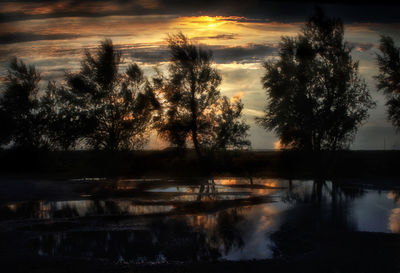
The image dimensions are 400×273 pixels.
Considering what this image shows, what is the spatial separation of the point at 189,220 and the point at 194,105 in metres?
19.6

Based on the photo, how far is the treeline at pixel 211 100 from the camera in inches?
1223

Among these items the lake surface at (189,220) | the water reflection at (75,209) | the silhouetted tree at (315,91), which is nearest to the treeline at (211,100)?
the silhouetted tree at (315,91)

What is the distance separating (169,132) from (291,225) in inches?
816

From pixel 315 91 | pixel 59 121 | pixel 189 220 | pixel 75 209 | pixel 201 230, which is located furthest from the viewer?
pixel 59 121

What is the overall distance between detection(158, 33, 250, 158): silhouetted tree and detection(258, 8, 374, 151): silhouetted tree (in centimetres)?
297

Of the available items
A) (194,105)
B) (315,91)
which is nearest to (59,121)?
(194,105)

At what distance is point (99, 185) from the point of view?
24781mm

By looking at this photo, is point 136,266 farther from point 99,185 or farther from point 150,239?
point 99,185

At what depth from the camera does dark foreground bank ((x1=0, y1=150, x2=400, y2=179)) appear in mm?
31391

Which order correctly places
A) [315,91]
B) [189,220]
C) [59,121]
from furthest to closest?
1. [59,121]
2. [315,91]
3. [189,220]

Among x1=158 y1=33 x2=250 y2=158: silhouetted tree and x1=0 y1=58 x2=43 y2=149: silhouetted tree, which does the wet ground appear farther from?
x1=0 y1=58 x2=43 y2=149: silhouetted tree

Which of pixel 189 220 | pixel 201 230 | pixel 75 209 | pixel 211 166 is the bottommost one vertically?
pixel 211 166

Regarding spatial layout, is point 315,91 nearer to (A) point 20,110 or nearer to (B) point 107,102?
(B) point 107,102

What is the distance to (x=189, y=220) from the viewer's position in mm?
13594
